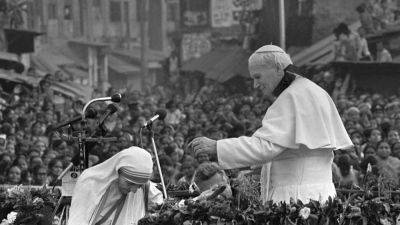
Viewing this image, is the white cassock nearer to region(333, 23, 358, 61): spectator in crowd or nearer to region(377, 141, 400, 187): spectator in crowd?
region(377, 141, 400, 187): spectator in crowd

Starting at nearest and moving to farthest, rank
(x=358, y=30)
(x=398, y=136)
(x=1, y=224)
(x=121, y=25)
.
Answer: (x=1, y=224) < (x=398, y=136) < (x=358, y=30) < (x=121, y=25)

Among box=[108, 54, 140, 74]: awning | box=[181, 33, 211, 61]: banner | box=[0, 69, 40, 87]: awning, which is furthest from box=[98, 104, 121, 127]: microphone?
box=[108, 54, 140, 74]: awning

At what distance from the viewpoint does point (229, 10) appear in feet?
160

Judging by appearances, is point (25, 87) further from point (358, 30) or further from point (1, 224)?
point (1, 224)

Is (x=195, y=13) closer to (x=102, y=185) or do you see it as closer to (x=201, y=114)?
(x=201, y=114)

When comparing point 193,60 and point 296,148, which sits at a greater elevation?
point 296,148

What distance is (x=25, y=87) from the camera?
103 ft

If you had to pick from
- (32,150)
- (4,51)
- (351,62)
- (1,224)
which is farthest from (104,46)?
(1,224)

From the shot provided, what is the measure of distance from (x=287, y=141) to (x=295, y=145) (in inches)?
2.8

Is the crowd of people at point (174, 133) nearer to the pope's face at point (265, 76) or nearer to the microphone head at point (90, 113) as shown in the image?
the microphone head at point (90, 113)

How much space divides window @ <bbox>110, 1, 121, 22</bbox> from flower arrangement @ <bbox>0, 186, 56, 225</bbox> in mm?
44847

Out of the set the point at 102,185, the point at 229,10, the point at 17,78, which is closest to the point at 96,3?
the point at 229,10

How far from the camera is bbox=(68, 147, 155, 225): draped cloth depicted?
9.10 metres

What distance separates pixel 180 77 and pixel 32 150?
28.8m
